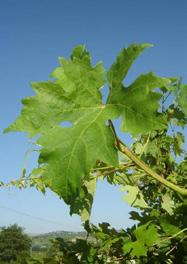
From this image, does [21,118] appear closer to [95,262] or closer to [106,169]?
[106,169]

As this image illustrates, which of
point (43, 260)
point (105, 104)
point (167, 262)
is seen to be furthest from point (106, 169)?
point (43, 260)


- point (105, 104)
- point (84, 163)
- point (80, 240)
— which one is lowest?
point (80, 240)

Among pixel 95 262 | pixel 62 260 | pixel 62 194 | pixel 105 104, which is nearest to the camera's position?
pixel 62 194

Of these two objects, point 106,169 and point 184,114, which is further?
point 184,114

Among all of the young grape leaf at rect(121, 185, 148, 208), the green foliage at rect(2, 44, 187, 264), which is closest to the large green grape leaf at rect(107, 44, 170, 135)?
the green foliage at rect(2, 44, 187, 264)

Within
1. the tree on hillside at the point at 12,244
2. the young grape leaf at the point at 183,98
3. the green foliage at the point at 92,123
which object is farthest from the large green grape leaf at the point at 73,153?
the tree on hillside at the point at 12,244

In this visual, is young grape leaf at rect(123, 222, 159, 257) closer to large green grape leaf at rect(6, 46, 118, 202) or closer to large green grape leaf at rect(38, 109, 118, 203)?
large green grape leaf at rect(6, 46, 118, 202)
